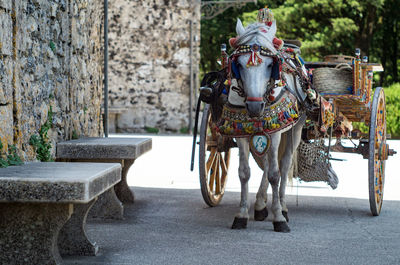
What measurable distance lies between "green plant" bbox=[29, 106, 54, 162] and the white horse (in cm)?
161

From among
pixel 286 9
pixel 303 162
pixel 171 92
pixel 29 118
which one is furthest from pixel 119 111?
pixel 29 118

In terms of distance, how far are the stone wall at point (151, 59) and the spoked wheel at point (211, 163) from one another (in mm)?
13036

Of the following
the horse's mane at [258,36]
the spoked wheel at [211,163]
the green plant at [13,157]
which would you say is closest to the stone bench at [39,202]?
the green plant at [13,157]

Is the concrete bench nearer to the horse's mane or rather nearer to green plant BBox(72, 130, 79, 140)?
green plant BBox(72, 130, 79, 140)

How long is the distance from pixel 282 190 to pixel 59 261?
2.76 metres

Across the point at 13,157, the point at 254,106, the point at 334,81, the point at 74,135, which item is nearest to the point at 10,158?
the point at 13,157

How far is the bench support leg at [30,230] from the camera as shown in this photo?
3990mm

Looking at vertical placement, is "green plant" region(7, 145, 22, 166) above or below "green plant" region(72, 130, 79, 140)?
above

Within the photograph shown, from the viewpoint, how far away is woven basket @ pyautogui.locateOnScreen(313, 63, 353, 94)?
690cm

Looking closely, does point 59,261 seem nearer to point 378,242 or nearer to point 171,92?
point 378,242

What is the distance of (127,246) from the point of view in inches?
203

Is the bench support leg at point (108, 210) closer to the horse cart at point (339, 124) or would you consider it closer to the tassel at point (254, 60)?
the horse cart at point (339, 124)


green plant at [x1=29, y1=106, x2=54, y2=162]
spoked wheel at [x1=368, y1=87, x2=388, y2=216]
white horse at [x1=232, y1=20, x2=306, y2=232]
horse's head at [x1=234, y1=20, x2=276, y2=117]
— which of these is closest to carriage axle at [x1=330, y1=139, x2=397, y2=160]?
spoked wheel at [x1=368, y1=87, x2=388, y2=216]

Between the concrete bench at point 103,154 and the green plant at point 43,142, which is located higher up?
the green plant at point 43,142
